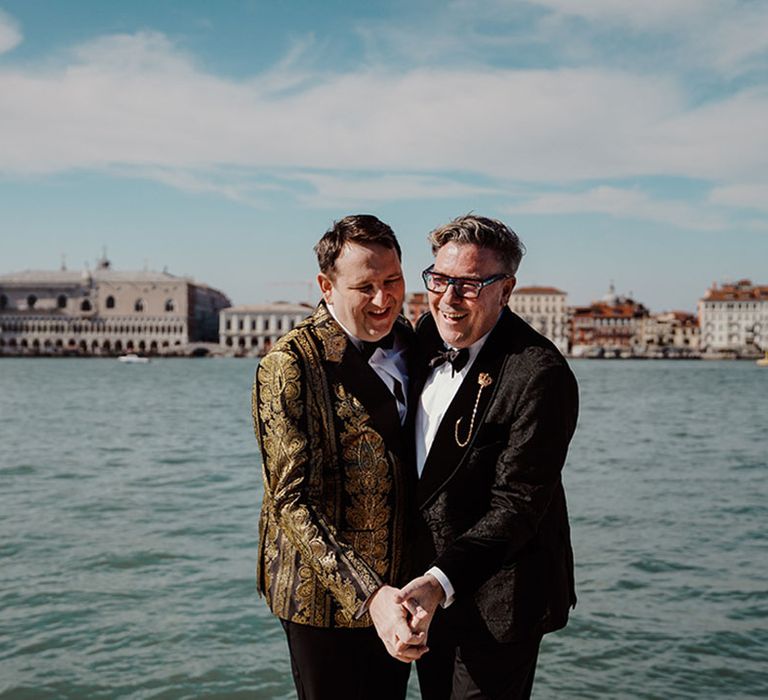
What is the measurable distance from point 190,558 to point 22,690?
294cm

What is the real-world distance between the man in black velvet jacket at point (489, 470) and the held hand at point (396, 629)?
7 centimetres

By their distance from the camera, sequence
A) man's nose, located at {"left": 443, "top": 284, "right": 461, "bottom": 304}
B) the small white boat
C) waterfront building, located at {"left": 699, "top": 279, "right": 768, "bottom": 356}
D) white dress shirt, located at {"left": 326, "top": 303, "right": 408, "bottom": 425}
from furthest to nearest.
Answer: waterfront building, located at {"left": 699, "top": 279, "right": 768, "bottom": 356}
the small white boat
white dress shirt, located at {"left": 326, "top": 303, "right": 408, "bottom": 425}
man's nose, located at {"left": 443, "top": 284, "right": 461, "bottom": 304}

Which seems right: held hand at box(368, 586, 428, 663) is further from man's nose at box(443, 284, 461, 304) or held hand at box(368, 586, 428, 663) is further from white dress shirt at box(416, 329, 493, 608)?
man's nose at box(443, 284, 461, 304)

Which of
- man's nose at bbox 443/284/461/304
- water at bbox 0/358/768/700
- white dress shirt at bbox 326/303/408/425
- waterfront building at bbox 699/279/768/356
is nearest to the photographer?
man's nose at bbox 443/284/461/304

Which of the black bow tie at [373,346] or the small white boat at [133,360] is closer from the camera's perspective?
the black bow tie at [373,346]

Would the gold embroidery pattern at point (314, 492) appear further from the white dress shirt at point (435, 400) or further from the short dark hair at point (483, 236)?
the short dark hair at point (483, 236)

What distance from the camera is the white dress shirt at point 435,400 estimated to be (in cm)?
214

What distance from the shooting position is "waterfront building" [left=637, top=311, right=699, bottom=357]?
314 feet

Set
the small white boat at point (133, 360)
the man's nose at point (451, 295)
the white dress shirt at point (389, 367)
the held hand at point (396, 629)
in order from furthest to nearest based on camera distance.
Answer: the small white boat at point (133, 360)
the white dress shirt at point (389, 367)
the man's nose at point (451, 295)
the held hand at point (396, 629)

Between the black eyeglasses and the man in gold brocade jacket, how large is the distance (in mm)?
100

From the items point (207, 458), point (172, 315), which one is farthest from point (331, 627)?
point (172, 315)

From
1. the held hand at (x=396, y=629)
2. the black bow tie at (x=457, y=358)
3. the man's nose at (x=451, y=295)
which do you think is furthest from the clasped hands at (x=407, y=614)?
the man's nose at (x=451, y=295)

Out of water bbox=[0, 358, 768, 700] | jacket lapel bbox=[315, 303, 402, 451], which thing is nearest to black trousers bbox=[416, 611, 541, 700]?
jacket lapel bbox=[315, 303, 402, 451]

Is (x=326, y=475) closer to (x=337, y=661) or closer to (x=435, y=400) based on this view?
(x=435, y=400)
